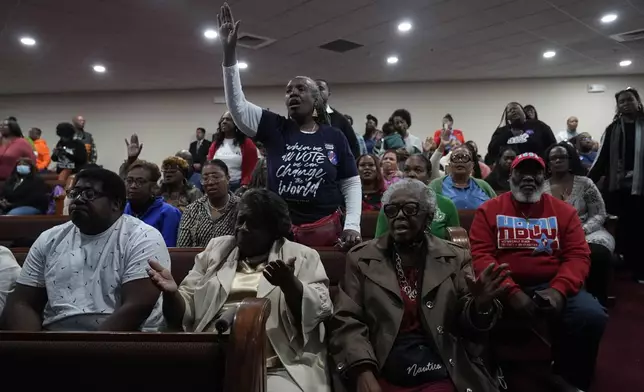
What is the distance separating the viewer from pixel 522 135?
177 inches

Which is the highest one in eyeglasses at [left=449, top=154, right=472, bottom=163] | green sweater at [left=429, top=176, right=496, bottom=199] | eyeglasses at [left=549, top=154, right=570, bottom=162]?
eyeglasses at [left=449, top=154, right=472, bottom=163]

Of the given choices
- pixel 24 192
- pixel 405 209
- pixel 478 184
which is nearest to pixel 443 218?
pixel 405 209

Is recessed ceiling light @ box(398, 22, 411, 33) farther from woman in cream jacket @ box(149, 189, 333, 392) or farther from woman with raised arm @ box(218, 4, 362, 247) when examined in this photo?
woman in cream jacket @ box(149, 189, 333, 392)

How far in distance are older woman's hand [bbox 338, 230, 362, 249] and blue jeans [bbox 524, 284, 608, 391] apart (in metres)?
0.91

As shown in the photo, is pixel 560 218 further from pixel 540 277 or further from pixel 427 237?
pixel 427 237

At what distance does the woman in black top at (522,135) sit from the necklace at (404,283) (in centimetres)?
319

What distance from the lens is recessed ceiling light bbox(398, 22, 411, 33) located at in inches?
236

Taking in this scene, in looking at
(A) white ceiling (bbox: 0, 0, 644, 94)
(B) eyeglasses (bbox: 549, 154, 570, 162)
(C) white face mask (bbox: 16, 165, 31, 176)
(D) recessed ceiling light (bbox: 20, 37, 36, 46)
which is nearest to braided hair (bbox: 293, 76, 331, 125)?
(B) eyeglasses (bbox: 549, 154, 570, 162)

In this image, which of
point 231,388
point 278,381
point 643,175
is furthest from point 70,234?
point 643,175

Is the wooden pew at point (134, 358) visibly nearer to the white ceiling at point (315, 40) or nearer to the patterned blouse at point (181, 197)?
the patterned blouse at point (181, 197)

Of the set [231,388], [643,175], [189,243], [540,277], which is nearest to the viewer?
[231,388]

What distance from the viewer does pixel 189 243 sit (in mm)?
2586

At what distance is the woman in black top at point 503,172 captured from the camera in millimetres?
4184

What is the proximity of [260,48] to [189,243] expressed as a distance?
16.6 feet
